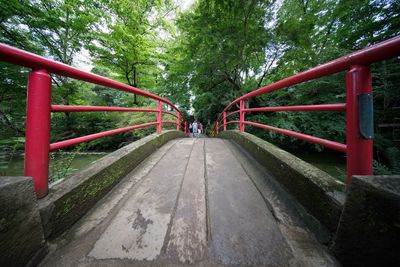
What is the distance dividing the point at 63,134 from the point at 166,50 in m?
6.39

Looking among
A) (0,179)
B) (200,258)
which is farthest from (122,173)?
(200,258)

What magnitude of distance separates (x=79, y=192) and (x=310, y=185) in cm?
153

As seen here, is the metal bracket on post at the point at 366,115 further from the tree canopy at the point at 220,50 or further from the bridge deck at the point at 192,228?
the tree canopy at the point at 220,50

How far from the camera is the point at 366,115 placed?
763 mm

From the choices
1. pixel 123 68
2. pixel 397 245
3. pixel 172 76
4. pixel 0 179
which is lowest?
pixel 397 245

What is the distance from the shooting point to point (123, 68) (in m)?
8.07

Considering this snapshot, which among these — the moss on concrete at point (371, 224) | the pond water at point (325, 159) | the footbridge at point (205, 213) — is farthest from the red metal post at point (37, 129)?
the pond water at point (325, 159)

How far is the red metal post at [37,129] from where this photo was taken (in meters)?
0.83

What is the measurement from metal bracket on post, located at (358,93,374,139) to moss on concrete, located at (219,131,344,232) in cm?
36

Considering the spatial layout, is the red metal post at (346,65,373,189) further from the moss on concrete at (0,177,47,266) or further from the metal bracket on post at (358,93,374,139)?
the moss on concrete at (0,177,47,266)

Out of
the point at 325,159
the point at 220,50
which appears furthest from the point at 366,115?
the point at 325,159

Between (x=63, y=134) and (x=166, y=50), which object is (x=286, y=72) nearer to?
(x=166, y=50)

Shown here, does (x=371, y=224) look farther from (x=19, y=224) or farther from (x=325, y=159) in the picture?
(x=325, y=159)

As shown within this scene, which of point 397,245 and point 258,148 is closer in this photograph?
point 397,245
